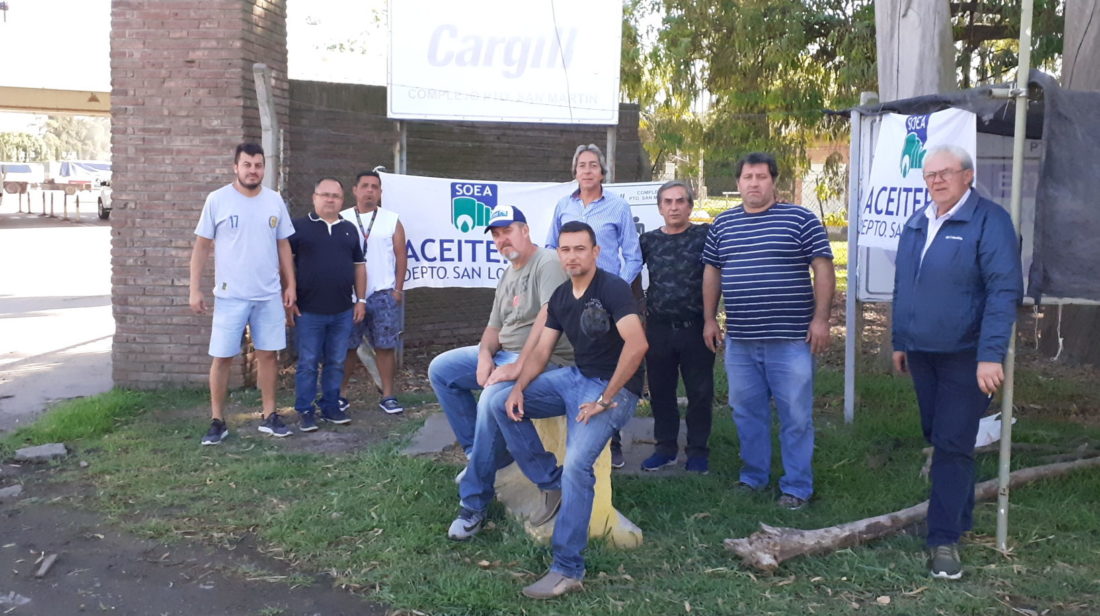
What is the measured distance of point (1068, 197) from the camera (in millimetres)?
4758

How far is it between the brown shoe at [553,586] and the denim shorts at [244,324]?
10.4 feet

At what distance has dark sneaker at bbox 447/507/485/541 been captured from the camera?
507cm

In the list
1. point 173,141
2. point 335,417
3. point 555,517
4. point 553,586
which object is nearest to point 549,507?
point 555,517

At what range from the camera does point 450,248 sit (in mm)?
8453

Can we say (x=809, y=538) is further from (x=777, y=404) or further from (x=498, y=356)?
(x=498, y=356)

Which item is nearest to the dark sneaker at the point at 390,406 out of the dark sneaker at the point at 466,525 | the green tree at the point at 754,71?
the dark sneaker at the point at 466,525

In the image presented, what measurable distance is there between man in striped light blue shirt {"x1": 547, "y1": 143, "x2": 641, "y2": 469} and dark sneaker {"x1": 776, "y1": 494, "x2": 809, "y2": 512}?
3.60 ft

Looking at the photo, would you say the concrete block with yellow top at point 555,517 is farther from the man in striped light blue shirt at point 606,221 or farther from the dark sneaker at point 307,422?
the dark sneaker at point 307,422

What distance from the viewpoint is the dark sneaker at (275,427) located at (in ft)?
22.9

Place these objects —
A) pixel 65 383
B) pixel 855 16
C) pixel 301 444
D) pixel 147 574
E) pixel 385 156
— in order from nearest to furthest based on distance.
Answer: pixel 147 574 < pixel 301 444 < pixel 65 383 < pixel 385 156 < pixel 855 16

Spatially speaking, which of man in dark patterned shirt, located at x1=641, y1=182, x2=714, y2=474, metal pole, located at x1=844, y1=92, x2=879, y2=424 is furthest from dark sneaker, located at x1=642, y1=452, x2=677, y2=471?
metal pole, located at x1=844, y1=92, x2=879, y2=424

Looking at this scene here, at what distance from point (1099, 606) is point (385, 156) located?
6986 mm

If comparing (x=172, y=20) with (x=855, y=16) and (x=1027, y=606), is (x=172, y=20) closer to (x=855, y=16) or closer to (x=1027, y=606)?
(x=1027, y=606)

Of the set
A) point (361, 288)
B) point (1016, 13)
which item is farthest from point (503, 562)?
point (1016, 13)
